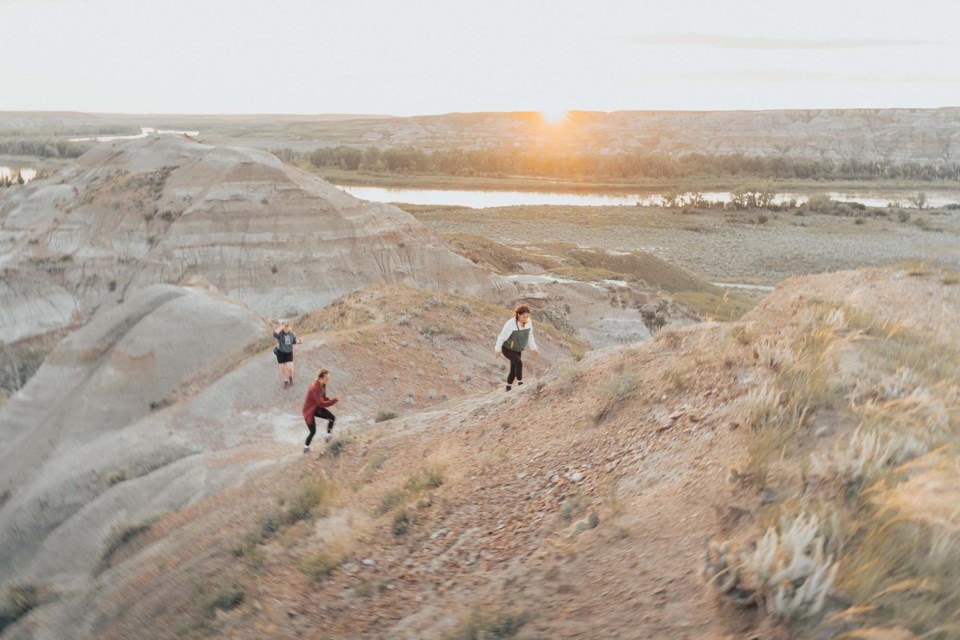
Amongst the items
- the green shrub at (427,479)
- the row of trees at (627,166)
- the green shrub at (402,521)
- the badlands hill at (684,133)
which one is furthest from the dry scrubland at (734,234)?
the badlands hill at (684,133)

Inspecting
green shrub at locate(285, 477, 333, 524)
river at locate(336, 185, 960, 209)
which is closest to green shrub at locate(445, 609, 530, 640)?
green shrub at locate(285, 477, 333, 524)

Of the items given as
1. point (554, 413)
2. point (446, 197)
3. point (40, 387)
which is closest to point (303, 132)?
point (446, 197)

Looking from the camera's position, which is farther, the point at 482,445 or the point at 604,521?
the point at 482,445

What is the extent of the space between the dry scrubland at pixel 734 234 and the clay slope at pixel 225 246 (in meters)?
19.6

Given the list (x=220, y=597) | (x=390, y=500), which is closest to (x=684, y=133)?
(x=390, y=500)

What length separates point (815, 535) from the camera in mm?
3641

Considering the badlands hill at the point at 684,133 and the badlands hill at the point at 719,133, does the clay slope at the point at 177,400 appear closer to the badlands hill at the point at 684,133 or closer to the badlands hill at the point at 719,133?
the badlands hill at the point at 684,133

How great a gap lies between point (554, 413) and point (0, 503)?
45.0ft

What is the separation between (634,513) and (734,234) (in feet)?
201

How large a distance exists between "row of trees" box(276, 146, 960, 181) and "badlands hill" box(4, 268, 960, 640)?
99982mm

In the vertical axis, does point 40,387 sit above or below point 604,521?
below

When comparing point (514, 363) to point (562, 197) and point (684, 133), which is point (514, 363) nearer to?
point (562, 197)

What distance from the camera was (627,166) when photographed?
108 meters

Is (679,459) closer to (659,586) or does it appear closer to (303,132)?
(659,586)
